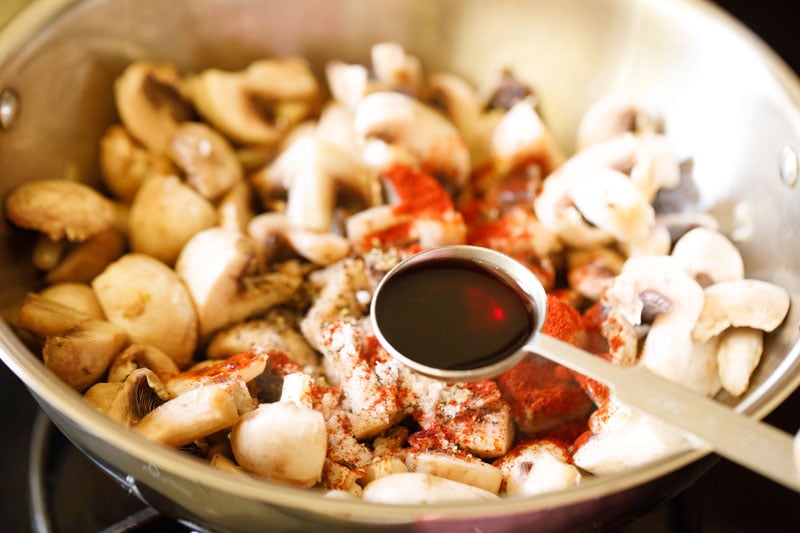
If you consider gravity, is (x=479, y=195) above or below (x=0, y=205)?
below

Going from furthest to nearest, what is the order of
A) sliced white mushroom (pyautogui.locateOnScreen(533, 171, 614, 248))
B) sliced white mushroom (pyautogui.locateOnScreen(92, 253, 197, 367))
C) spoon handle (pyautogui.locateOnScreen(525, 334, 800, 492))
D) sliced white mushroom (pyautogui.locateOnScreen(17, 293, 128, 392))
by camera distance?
sliced white mushroom (pyautogui.locateOnScreen(533, 171, 614, 248))
sliced white mushroom (pyautogui.locateOnScreen(92, 253, 197, 367))
sliced white mushroom (pyautogui.locateOnScreen(17, 293, 128, 392))
spoon handle (pyautogui.locateOnScreen(525, 334, 800, 492))

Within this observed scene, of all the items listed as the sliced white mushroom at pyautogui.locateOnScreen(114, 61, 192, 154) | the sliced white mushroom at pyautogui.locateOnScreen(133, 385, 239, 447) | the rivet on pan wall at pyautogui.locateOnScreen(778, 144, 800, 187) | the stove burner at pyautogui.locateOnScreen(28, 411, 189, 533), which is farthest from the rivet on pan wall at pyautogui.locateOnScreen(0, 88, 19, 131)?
the rivet on pan wall at pyautogui.locateOnScreen(778, 144, 800, 187)

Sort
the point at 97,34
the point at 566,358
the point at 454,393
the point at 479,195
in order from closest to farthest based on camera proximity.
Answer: the point at 566,358
the point at 454,393
the point at 97,34
the point at 479,195

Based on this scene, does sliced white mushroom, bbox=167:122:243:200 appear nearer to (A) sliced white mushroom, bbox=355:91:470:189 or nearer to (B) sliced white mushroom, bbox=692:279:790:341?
(A) sliced white mushroom, bbox=355:91:470:189

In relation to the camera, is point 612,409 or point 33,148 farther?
point 33,148

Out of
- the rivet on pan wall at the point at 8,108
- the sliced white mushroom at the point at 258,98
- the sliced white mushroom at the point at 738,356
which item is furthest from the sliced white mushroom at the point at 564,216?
the rivet on pan wall at the point at 8,108

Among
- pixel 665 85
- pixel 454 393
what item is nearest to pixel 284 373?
pixel 454 393

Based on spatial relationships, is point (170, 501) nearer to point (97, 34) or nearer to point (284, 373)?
point (284, 373)

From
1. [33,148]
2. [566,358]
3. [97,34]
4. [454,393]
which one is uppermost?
[97,34]

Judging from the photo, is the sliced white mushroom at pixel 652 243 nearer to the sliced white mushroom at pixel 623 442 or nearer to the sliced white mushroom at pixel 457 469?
the sliced white mushroom at pixel 623 442
